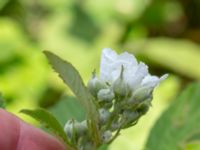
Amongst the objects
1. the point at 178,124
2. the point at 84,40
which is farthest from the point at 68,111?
the point at 84,40

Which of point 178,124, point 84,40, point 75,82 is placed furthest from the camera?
point 84,40

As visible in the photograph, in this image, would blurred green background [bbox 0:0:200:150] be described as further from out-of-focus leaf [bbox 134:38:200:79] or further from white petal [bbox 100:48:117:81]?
white petal [bbox 100:48:117:81]

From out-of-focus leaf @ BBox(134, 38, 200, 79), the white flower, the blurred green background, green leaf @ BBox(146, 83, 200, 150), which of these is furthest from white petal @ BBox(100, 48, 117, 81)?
out-of-focus leaf @ BBox(134, 38, 200, 79)

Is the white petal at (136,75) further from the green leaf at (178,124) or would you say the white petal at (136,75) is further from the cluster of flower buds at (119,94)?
the green leaf at (178,124)

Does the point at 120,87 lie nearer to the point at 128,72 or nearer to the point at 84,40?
the point at 128,72

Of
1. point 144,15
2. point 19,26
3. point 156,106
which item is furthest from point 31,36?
point 156,106

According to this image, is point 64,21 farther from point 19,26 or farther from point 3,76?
point 3,76

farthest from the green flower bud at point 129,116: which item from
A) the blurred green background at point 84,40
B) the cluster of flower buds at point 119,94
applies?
the blurred green background at point 84,40
